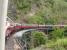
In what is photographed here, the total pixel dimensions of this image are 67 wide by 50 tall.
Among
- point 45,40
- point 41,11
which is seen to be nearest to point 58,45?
point 45,40

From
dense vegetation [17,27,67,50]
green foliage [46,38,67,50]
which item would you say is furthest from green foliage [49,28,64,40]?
green foliage [46,38,67,50]

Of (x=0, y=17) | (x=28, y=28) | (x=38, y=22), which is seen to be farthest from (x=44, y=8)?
(x=0, y=17)

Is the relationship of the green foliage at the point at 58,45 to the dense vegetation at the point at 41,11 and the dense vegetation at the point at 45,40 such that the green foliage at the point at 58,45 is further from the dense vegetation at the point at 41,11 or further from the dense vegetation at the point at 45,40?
the dense vegetation at the point at 41,11

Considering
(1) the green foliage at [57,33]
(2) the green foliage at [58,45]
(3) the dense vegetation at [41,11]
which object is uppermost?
(3) the dense vegetation at [41,11]

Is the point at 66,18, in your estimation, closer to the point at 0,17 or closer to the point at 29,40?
the point at 29,40

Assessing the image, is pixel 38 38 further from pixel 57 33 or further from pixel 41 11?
pixel 41 11

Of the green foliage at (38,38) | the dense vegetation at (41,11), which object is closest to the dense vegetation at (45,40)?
the green foliage at (38,38)

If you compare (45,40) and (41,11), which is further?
(41,11)
